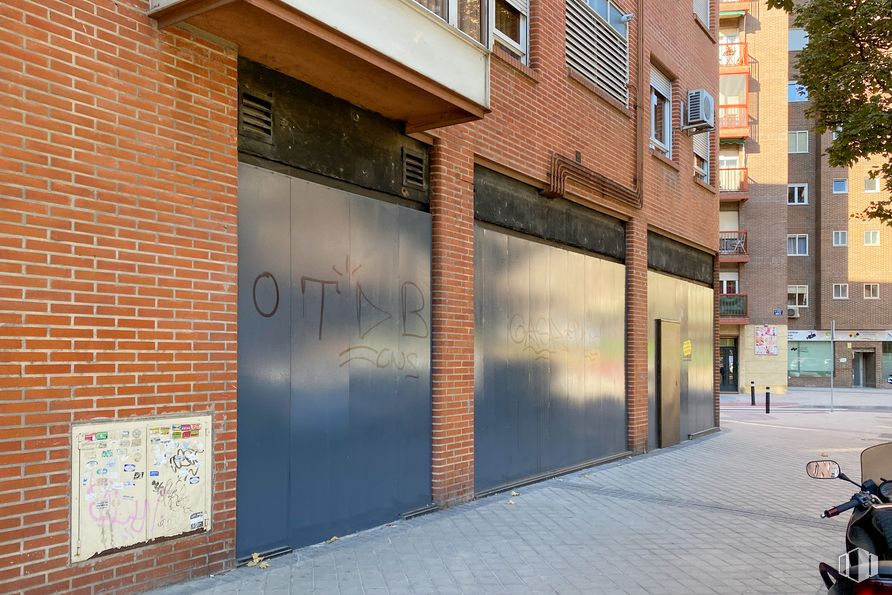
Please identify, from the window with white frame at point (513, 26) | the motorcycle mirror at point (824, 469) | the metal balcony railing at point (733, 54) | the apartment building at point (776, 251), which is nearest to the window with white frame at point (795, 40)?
the apartment building at point (776, 251)

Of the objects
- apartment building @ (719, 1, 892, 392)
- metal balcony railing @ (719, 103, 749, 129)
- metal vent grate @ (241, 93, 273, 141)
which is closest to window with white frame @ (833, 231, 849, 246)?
apartment building @ (719, 1, 892, 392)

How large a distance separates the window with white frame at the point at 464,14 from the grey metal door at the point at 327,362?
5.96 feet

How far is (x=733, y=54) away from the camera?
35.5 meters

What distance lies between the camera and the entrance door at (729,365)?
36.3 m

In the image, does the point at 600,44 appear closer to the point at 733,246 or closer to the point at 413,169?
the point at 413,169

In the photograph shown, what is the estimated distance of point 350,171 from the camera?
642 cm

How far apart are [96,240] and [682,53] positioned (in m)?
13.3

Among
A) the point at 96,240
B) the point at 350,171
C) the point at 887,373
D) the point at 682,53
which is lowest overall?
the point at 887,373

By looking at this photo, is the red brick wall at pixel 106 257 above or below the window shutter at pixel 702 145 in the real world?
below

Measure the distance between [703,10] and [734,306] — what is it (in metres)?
21.5

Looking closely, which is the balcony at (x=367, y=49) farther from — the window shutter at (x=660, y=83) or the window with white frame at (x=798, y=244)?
the window with white frame at (x=798, y=244)

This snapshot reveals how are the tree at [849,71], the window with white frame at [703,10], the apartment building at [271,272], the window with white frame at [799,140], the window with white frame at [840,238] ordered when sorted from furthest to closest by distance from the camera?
the window with white frame at [799,140] < the window with white frame at [840,238] < the window with white frame at [703,10] < the tree at [849,71] < the apartment building at [271,272]

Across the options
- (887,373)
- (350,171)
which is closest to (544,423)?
(350,171)

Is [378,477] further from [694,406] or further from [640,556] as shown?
[694,406]
